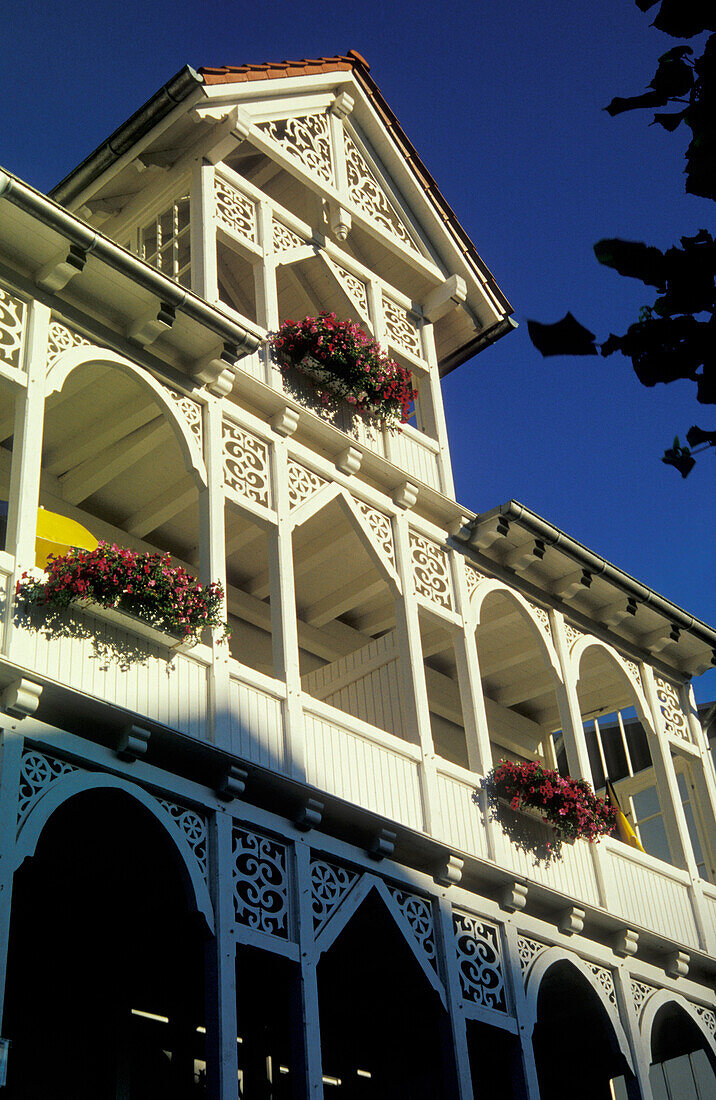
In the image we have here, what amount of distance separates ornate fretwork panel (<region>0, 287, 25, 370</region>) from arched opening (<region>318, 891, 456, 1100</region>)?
5322 millimetres

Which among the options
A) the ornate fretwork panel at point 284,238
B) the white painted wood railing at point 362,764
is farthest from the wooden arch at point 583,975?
the ornate fretwork panel at point 284,238

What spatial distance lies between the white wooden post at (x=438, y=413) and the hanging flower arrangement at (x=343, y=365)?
95 cm

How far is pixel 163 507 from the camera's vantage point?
1382 centimetres

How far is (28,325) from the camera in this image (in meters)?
10.8

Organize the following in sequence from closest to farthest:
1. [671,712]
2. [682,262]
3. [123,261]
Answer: [682,262]
[123,261]
[671,712]

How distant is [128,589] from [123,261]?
3164 millimetres

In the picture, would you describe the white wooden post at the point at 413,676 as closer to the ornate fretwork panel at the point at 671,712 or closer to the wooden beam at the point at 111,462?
the wooden beam at the point at 111,462

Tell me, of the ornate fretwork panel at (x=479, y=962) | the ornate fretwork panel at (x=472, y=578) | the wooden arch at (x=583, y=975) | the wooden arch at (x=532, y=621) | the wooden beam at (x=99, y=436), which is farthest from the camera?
the wooden arch at (x=532, y=621)

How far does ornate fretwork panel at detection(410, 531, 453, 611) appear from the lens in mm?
13547

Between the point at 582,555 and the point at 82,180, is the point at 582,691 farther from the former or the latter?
the point at 82,180

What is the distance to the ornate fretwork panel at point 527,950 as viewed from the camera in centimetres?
1198

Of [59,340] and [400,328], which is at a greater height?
[400,328]

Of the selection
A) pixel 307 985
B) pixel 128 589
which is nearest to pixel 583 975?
pixel 307 985

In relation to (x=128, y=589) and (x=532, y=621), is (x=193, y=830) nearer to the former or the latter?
(x=128, y=589)
